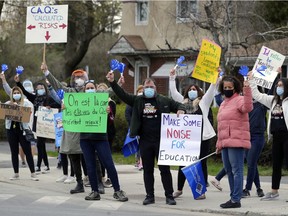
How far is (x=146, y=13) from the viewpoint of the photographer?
33094 mm

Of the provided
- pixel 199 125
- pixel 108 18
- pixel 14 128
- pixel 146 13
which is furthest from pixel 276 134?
pixel 108 18

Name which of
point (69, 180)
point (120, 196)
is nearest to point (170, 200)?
point (120, 196)

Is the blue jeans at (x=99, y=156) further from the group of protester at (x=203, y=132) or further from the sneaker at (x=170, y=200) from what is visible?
the sneaker at (x=170, y=200)

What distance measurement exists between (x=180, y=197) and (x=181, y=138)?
112 cm

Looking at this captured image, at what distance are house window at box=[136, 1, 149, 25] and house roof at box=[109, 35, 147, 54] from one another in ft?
2.94

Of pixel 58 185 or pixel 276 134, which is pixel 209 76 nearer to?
pixel 276 134

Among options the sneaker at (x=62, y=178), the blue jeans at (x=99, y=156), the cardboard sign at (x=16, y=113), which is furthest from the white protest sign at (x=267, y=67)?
the cardboard sign at (x=16, y=113)

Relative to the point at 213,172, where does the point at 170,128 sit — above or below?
above

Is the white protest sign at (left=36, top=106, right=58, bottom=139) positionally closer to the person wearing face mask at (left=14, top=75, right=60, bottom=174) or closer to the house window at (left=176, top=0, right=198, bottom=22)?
the person wearing face mask at (left=14, top=75, right=60, bottom=174)

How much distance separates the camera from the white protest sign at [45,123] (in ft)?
52.2

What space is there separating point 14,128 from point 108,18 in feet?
89.9

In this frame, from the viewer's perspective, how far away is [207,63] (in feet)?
40.3

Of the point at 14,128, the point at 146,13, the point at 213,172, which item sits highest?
the point at 146,13

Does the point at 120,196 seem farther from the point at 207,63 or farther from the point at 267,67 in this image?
the point at 267,67
